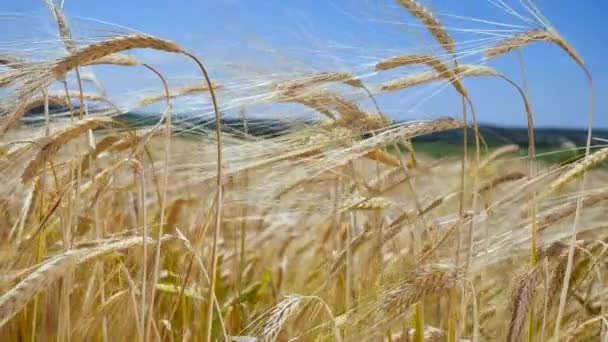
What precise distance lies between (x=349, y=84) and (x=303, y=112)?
0.15 m

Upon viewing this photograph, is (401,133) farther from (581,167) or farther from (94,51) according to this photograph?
(94,51)

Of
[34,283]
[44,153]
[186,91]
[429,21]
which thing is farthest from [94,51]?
[429,21]

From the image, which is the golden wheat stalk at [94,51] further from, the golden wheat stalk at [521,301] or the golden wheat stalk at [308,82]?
the golden wheat stalk at [521,301]

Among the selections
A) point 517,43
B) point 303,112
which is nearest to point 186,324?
point 303,112

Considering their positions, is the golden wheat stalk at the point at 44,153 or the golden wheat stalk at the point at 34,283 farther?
the golden wheat stalk at the point at 44,153

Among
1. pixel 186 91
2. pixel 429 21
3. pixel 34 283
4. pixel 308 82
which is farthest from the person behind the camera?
pixel 186 91

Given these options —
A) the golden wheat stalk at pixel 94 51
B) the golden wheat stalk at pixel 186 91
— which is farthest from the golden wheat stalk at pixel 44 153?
the golden wheat stalk at pixel 186 91

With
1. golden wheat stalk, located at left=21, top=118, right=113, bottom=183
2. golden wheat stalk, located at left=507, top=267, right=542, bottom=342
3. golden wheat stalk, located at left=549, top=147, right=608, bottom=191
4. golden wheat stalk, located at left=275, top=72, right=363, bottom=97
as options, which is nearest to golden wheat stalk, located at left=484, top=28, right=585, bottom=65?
golden wheat stalk, located at left=549, top=147, right=608, bottom=191

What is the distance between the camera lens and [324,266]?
6.84 feet

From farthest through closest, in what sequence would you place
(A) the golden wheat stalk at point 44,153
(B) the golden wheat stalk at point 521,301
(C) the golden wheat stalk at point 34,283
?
1. (A) the golden wheat stalk at point 44,153
2. (B) the golden wheat stalk at point 521,301
3. (C) the golden wheat stalk at point 34,283

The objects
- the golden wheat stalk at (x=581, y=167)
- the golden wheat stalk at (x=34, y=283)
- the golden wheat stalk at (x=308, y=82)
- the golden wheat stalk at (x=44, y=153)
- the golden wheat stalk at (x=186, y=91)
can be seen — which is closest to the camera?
the golden wheat stalk at (x=34, y=283)

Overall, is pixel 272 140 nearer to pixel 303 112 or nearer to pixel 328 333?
pixel 303 112

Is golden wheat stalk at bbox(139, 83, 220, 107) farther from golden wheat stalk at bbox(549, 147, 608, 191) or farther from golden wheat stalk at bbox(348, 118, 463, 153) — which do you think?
golden wheat stalk at bbox(549, 147, 608, 191)

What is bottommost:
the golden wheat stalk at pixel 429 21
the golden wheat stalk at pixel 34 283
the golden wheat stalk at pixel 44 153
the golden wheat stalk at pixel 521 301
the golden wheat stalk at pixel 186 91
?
the golden wheat stalk at pixel 521 301
